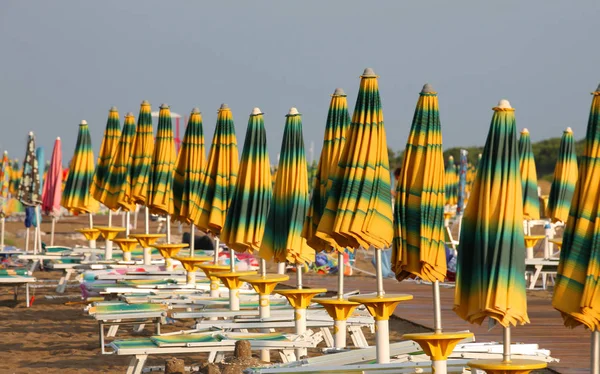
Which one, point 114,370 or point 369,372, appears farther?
point 114,370

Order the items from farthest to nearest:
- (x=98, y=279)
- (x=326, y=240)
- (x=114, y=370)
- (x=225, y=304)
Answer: (x=98, y=279) < (x=225, y=304) < (x=114, y=370) < (x=326, y=240)

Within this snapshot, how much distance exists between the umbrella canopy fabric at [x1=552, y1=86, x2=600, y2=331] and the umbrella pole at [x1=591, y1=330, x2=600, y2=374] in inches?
3.0

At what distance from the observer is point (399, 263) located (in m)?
6.30

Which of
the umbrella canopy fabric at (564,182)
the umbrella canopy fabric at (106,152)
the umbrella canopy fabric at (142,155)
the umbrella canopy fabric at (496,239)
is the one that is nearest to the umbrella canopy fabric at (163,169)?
the umbrella canopy fabric at (142,155)

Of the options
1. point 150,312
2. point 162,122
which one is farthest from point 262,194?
point 162,122

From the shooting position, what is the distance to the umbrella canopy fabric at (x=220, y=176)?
10.4 m

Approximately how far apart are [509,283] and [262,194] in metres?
4.54

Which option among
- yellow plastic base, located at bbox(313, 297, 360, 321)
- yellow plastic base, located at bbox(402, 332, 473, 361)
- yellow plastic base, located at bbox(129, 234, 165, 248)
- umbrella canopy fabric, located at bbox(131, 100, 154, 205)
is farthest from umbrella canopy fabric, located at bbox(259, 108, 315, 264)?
umbrella canopy fabric, located at bbox(131, 100, 154, 205)

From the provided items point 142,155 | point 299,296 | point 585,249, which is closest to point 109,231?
point 142,155

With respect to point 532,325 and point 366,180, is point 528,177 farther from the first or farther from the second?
point 366,180

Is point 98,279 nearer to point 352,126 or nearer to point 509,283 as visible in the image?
point 352,126

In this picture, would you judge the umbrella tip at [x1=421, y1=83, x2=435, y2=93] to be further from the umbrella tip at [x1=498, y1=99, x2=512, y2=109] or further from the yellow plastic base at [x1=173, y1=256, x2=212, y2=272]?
the yellow plastic base at [x1=173, y1=256, x2=212, y2=272]

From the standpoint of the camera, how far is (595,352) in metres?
4.70

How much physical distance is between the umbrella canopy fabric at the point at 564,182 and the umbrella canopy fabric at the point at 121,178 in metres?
5.41
